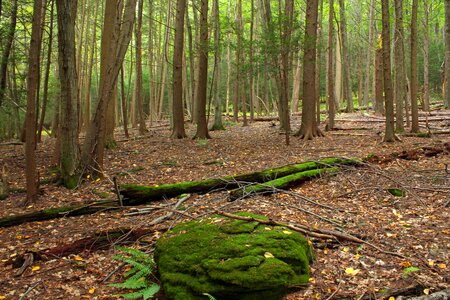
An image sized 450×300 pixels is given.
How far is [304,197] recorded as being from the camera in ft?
20.2

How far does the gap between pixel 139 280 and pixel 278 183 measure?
3.60m

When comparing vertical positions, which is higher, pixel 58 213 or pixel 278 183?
pixel 278 183

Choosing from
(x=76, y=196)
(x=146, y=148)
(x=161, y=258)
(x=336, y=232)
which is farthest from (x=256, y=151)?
(x=161, y=258)

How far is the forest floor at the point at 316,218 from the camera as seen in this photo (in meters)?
3.82

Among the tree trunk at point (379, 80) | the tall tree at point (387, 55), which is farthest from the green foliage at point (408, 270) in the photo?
the tree trunk at point (379, 80)

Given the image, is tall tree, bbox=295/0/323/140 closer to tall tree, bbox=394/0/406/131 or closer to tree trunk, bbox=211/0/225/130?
tall tree, bbox=394/0/406/131

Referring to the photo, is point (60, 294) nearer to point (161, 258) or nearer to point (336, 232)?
point (161, 258)

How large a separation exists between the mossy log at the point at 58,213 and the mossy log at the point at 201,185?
1.16ft

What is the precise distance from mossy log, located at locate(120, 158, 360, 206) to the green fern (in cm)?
222

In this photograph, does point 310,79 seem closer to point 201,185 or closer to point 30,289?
point 201,185

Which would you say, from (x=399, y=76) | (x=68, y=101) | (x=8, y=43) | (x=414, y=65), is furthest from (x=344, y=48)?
(x=68, y=101)

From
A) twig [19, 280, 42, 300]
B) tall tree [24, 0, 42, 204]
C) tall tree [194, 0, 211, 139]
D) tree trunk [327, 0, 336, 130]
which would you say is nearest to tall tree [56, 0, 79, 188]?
tall tree [24, 0, 42, 204]

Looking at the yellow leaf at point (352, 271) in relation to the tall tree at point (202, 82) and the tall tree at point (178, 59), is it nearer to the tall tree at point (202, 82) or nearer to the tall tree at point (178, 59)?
the tall tree at point (202, 82)

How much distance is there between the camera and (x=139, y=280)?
3801 mm
